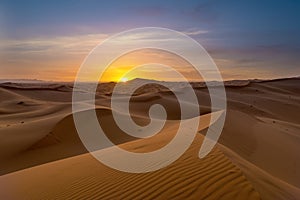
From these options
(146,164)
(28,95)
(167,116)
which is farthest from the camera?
(28,95)

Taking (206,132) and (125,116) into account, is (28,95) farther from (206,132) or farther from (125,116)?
(206,132)

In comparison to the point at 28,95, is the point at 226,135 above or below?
below

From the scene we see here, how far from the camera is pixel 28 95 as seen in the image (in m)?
31.6

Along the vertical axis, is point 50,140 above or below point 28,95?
below

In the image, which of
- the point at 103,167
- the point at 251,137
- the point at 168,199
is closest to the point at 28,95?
the point at 251,137

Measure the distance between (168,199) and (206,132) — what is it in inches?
182

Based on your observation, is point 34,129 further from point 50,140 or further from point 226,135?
point 226,135

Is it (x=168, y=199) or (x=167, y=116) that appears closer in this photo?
(x=168, y=199)

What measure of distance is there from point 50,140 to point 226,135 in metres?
5.39

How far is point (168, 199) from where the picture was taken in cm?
349

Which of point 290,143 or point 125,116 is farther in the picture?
point 125,116

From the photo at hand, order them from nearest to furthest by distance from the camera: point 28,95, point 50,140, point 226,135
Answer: point 226,135, point 50,140, point 28,95

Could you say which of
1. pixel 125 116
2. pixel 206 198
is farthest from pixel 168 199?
pixel 125 116

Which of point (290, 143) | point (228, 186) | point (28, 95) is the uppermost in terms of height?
point (28, 95)
